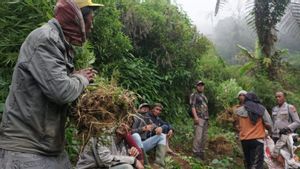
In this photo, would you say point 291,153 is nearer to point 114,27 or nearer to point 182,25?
point 114,27

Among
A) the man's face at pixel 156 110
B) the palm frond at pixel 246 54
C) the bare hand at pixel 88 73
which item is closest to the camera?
the bare hand at pixel 88 73

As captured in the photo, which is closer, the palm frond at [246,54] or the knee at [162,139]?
the knee at [162,139]

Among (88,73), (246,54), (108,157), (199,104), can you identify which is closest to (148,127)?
(199,104)

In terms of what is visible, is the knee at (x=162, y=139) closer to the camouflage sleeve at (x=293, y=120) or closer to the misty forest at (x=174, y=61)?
the misty forest at (x=174, y=61)

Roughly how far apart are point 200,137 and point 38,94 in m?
7.61

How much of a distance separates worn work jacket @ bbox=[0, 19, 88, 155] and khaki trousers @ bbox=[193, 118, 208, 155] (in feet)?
24.1

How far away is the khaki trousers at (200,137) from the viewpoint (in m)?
9.56

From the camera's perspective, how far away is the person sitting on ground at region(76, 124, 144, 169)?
4.93m

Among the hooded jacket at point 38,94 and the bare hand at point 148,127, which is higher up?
the hooded jacket at point 38,94

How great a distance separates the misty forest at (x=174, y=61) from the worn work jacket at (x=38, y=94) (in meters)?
1.57

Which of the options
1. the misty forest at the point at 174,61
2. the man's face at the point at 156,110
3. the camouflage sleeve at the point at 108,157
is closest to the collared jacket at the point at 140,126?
the man's face at the point at 156,110

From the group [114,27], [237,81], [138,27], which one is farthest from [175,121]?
[237,81]

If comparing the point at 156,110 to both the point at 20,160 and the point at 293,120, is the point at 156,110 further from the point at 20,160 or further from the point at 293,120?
the point at 20,160

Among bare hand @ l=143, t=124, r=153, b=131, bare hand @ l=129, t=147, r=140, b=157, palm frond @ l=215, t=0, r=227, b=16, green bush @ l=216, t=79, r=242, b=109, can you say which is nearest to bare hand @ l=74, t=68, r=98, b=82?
bare hand @ l=129, t=147, r=140, b=157
